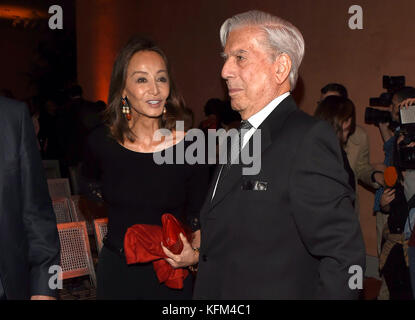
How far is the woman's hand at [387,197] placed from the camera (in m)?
3.53

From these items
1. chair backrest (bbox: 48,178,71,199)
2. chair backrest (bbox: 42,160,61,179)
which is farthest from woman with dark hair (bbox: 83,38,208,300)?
chair backrest (bbox: 42,160,61,179)

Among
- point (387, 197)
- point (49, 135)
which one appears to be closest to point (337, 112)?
point (387, 197)

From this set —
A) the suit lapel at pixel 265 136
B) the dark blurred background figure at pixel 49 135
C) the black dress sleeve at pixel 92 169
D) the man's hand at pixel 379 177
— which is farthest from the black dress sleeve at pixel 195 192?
the dark blurred background figure at pixel 49 135

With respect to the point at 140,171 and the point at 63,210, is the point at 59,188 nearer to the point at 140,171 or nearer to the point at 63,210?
the point at 63,210

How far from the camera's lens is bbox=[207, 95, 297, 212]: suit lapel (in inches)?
55.5

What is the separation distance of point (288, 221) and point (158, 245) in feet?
2.46

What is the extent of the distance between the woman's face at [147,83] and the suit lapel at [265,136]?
2.47ft

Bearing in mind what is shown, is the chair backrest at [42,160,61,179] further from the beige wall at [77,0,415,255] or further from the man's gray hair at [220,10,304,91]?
the man's gray hair at [220,10,304,91]

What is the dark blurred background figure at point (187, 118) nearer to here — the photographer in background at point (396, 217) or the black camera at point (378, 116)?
the photographer in background at point (396, 217)

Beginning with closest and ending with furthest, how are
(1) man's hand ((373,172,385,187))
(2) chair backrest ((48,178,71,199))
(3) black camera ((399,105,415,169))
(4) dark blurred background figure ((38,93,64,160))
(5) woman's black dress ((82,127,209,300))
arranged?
(5) woman's black dress ((82,127,209,300)) → (3) black camera ((399,105,415,169)) → (1) man's hand ((373,172,385,187)) → (2) chair backrest ((48,178,71,199)) → (4) dark blurred background figure ((38,93,64,160))

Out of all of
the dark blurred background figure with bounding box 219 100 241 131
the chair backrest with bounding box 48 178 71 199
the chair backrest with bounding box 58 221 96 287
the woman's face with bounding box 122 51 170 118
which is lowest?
the chair backrest with bounding box 58 221 96 287

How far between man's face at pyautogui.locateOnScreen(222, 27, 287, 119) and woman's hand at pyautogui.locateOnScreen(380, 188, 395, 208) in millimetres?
2355

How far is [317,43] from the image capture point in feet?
17.7

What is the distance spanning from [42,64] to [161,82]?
49.0ft
